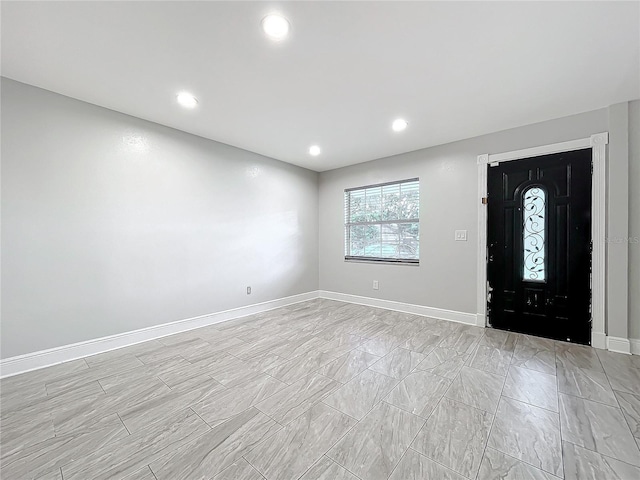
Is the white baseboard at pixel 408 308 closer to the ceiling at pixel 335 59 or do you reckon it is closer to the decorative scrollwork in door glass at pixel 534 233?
the decorative scrollwork in door glass at pixel 534 233

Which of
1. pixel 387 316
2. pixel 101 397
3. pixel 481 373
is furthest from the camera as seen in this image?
pixel 387 316

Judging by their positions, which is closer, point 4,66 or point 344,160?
point 4,66

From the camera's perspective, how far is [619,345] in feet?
8.68

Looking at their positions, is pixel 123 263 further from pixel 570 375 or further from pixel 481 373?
pixel 570 375

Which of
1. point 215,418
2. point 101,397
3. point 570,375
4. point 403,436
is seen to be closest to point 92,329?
point 101,397

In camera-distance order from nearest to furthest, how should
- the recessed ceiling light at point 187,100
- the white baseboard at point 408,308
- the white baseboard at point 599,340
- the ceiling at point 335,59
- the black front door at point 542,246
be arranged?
1. the ceiling at point 335,59
2. the recessed ceiling light at point 187,100
3. the white baseboard at point 599,340
4. the black front door at point 542,246
5. the white baseboard at point 408,308

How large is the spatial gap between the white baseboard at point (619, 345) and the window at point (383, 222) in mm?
2168

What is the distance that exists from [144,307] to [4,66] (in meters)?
2.42

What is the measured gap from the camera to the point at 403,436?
1.51 m

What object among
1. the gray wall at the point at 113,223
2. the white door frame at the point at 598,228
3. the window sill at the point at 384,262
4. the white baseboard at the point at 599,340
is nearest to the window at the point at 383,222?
the window sill at the point at 384,262

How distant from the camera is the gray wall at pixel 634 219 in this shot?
2611 mm

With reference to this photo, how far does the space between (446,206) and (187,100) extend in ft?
11.5

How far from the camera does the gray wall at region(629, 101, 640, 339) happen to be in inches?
103

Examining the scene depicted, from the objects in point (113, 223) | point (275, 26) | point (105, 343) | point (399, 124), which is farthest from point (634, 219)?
point (105, 343)
